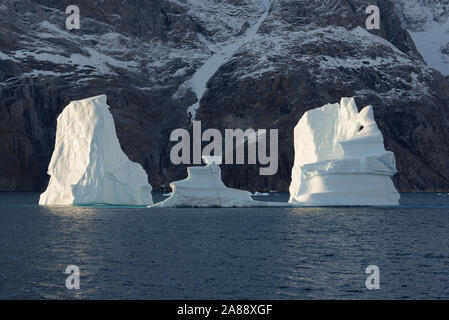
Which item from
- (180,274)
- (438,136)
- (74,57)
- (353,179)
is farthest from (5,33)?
(180,274)

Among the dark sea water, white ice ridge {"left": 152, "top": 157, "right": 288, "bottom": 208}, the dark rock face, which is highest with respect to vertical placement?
the dark rock face

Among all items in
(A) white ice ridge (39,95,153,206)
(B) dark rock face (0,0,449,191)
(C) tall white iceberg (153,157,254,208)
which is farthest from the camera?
(B) dark rock face (0,0,449,191)

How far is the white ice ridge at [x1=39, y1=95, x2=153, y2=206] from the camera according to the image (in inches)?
3088

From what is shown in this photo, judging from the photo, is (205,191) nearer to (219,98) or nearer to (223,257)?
(223,257)

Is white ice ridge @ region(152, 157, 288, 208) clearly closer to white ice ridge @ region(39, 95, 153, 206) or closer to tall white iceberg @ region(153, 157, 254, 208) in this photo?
tall white iceberg @ region(153, 157, 254, 208)

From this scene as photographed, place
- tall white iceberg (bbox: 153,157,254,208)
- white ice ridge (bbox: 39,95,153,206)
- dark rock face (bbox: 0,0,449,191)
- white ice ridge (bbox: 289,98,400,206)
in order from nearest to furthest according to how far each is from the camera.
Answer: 1. tall white iceberg (bbox: 153,157,254,208)
2. white ice ridge (bbox: 289,98,400,206)
3. white ice ridge (bbox: 39,95,153,206)
4. dark rock face (bbox: 0,0,449,191)

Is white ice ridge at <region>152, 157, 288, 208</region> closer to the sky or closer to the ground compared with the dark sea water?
closer to the sky

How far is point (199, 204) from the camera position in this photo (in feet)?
254

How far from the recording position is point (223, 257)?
138 feet

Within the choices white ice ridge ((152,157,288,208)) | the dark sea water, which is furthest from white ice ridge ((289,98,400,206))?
white ice ridge ((152,157,288,208))

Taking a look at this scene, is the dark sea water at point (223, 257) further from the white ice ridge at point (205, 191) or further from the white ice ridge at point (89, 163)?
the white ice ridge at point (89, 163)

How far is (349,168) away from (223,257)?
3342 centimetres
